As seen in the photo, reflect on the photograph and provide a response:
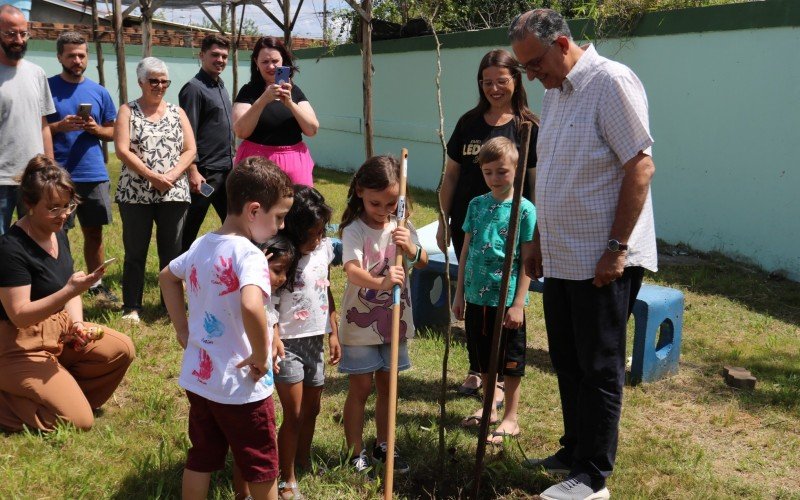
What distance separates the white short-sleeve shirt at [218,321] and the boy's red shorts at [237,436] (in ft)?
0.19

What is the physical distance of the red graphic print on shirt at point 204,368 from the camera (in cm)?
280

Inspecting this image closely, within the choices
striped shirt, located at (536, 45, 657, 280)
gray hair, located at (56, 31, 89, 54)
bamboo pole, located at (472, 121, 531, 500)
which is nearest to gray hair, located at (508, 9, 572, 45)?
striped shirt, located at (536, 45, 657, 280)

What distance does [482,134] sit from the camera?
14.6 feet

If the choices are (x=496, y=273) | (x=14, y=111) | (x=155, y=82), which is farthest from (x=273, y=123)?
(x=496, y=273)

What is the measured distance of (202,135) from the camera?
6078 mm

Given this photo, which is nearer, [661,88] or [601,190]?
[601,190]

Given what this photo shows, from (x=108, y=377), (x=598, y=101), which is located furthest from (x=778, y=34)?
(x=108, y=377)

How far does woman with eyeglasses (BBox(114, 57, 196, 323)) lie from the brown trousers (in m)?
1.60

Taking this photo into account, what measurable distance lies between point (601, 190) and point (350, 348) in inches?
50.0

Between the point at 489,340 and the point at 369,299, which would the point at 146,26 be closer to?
the point at 489,340

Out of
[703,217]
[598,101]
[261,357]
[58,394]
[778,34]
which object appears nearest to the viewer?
[261,357]

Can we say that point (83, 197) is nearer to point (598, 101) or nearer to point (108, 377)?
point (108, 377)

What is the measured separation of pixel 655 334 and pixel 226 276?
307 centimetres

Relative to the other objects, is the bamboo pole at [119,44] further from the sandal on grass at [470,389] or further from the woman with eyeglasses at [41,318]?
the sandal on grass at [470,389]
